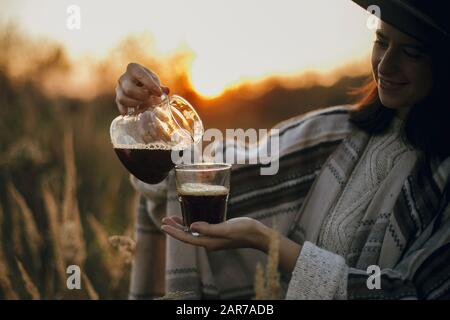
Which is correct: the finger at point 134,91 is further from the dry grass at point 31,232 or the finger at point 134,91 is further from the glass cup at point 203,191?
the dry grass at point 31,232

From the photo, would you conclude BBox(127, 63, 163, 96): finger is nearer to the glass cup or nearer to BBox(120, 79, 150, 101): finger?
BBox(120, 79, 150, 101): finger

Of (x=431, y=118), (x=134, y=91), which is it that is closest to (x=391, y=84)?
(x=431, y=118)

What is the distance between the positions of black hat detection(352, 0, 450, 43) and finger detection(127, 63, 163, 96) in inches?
26.2

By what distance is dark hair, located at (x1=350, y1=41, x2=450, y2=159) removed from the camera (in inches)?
87.2

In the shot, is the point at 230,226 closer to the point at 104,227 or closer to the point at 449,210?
the point at 449,210

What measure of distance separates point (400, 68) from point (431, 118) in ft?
0.89

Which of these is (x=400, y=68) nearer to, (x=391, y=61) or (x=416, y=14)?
(x=391, y=61)

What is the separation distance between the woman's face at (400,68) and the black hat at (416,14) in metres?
0.10

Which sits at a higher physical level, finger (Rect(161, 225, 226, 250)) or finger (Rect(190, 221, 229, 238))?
finger (Rect(190, 221, 229, 238))

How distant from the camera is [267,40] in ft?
12.4

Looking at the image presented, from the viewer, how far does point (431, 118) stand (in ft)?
7.76

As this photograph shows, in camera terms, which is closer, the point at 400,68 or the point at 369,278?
the point at 369,278

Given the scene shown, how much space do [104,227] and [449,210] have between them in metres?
1.43

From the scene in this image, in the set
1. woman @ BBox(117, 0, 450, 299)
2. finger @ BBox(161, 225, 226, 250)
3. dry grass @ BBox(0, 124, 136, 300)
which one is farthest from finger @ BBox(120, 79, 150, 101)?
dry grass @ BBox(0, 124, 136, 300)
